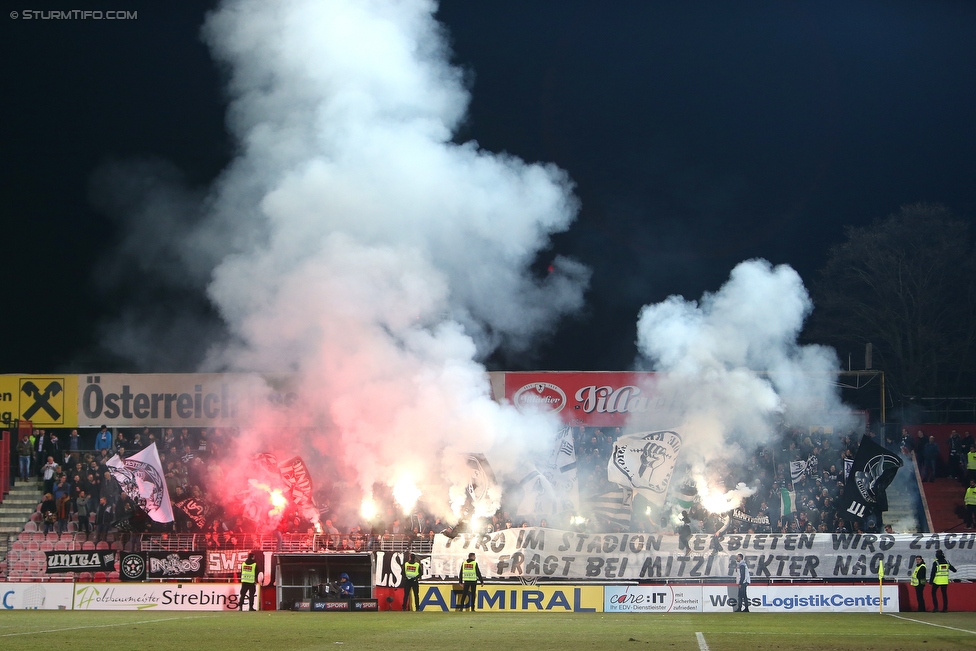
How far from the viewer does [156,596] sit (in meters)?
24.8

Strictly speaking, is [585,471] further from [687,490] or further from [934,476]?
[934,476]

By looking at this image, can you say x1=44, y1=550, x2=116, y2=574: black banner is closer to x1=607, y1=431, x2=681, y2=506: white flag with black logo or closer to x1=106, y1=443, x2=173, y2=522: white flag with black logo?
x1=106, y1=443, x2=173, y2=522: white flag with black logo

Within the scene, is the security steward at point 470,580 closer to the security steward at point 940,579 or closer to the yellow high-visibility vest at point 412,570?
the yellow high-visibility vest at point 412,570

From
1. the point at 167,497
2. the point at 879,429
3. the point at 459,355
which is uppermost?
the point at 459,355

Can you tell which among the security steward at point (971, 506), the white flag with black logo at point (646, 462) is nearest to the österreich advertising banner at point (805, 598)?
the white flag with black logo at point (646, 462)

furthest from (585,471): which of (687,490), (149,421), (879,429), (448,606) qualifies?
(149,421)

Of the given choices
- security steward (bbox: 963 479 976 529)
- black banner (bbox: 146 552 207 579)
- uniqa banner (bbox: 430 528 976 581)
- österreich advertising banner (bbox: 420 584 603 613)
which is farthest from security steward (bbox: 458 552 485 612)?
security steward (bbox: 963 479 976 529)

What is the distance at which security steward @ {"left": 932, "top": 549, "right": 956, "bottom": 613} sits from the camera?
23625 millimetres

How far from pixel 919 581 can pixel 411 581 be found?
12.3 meters

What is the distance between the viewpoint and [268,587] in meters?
24.8

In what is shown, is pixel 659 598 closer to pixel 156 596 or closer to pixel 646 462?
pixel 646 462

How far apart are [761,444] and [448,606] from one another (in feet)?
36.7

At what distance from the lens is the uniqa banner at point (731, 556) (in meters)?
24.3

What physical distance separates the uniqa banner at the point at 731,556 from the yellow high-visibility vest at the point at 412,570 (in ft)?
6.08
